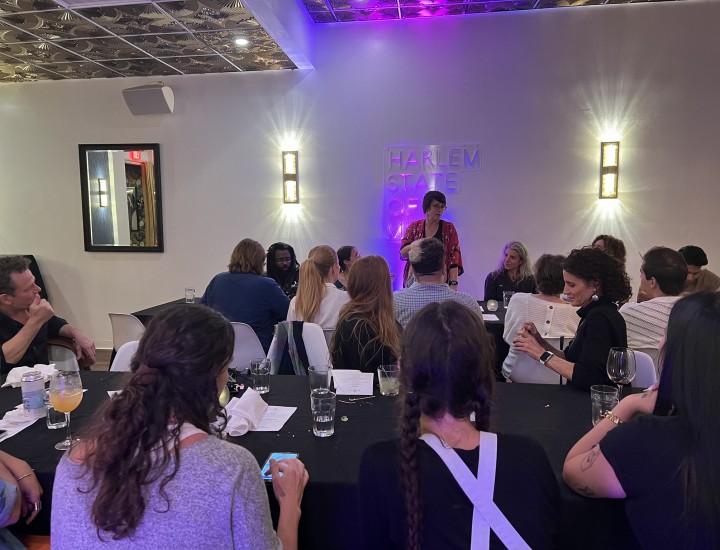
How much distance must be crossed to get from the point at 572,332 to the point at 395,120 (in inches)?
142

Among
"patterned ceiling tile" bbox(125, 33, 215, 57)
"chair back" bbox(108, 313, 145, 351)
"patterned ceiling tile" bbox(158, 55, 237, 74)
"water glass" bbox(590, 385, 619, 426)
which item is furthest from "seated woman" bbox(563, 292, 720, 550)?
"patterned ceiling tile" bbox(158, 55, 237, 74)

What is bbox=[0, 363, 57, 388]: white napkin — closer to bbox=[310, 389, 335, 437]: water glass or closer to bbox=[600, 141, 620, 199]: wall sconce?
bbox=[310, 389, 335, 437]: water glass

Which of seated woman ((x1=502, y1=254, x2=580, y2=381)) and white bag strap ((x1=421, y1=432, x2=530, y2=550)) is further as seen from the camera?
seated woman ((x1=502, y1=254, x2=580, y2=381))

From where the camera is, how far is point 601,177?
5.56m

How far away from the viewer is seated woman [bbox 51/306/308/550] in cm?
99

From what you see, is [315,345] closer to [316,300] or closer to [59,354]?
[316,300]

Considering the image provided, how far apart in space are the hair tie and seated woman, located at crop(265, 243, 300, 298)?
12.1ft

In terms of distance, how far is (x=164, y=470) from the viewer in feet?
3.30

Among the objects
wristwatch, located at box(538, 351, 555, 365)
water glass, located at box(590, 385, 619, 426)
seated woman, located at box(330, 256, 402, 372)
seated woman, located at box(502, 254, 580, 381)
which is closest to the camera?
water glass, located at box(590, 385, 619, 426)

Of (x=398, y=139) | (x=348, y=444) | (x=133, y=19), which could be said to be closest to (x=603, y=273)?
(x=348, y=444)

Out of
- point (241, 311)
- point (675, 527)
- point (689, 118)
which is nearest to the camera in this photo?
point (675, 527)

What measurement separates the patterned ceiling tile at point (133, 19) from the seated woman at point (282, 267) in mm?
2217

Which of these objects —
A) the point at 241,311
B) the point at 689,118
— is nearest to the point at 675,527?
the point at 241,311

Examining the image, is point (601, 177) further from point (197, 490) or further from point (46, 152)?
point (46, 152)
